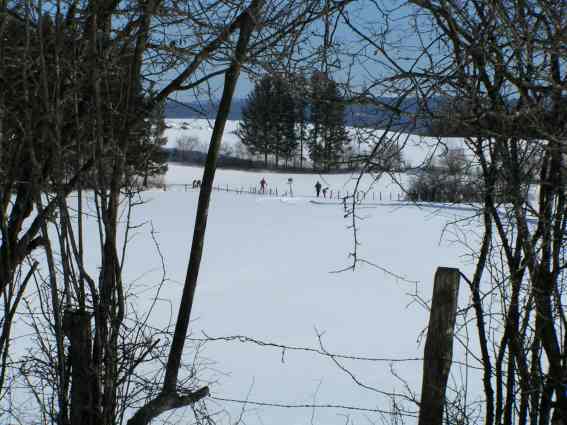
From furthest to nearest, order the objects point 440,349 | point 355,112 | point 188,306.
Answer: point 355,112 → point 188,306 → point 440,349

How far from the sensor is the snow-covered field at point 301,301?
20.1 ft

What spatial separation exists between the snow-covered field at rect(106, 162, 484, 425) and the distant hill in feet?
1.45

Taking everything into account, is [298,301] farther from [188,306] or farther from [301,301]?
[188,306]

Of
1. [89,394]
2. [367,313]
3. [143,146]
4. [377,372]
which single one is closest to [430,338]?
[89,394]

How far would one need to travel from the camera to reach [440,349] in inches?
70.5

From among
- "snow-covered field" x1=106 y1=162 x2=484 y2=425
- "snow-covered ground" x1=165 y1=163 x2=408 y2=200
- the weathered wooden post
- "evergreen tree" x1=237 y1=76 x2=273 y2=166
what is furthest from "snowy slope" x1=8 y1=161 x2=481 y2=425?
"snow-covered ground" x1=165 y1=163 x2=408 y2=200

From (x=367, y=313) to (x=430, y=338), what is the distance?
298 inches

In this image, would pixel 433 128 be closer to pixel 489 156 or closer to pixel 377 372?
pixel 489 156

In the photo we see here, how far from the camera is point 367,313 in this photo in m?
9.23

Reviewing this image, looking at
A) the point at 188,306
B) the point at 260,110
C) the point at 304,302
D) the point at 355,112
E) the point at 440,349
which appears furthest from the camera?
the point at 304,302

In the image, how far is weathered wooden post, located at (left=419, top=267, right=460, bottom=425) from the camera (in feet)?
5.85

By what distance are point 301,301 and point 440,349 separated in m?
8.40

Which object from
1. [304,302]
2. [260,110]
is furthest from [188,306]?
[304,302]

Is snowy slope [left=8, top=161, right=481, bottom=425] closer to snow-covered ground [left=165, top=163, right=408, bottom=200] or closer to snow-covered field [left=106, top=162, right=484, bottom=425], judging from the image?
snow-covered field [left=106, top=162, right=484, bottom=425]
